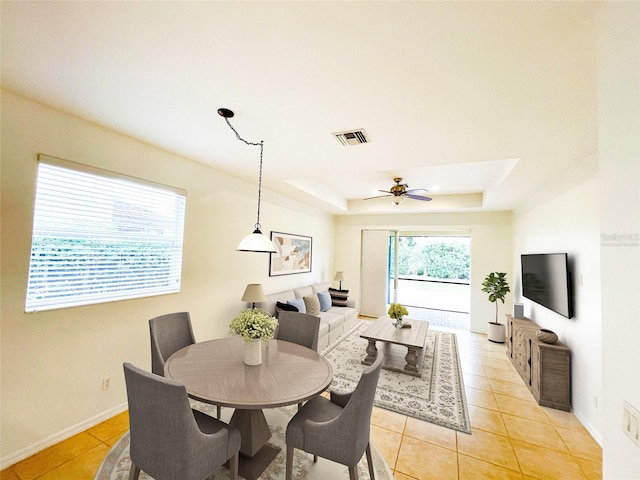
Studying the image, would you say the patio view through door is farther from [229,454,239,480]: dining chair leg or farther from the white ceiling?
[229,454,239,480]: dining chair leg

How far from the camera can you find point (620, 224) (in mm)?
881

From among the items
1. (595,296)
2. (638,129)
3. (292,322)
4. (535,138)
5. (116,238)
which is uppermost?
(535,138)

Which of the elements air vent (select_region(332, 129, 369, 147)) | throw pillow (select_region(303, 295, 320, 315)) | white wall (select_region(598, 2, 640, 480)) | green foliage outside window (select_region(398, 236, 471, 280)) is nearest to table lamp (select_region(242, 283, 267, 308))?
throw pillow (select_region(303, 295, 320, 315))

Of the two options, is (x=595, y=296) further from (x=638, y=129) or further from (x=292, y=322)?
(x=292, y=322)

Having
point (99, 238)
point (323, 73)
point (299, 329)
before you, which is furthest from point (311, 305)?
point (323, 73)

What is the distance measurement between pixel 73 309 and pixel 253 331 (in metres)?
1.57

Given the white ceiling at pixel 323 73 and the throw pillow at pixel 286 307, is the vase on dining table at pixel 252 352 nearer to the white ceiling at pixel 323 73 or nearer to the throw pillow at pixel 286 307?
the white ceiling at pixel 323 73

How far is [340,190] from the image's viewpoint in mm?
5496

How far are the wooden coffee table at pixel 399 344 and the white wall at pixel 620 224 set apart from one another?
8.50ft

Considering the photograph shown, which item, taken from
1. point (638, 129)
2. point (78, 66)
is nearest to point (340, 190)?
point (78, 66)

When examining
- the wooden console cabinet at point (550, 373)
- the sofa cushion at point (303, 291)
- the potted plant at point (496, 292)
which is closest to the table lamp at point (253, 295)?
the sofa cushion at point (303, 291)

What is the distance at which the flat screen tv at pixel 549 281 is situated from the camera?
2.80 metres

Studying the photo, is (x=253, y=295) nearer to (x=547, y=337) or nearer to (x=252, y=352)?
(x=252, y=352)

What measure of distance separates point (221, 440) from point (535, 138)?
3.19 metres
